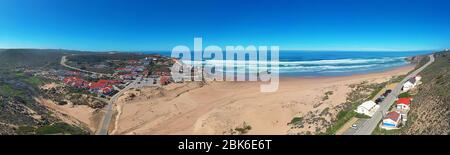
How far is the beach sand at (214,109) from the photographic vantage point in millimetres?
21230

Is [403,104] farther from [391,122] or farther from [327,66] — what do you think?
[327,66]

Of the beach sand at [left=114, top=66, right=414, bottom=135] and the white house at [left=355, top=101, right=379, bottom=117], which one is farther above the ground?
the white house at [left=355, top=101, right=379, bottom=117]

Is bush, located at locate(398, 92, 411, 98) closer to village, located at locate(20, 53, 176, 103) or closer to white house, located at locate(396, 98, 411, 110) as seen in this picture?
white house, located at locate(396, 98, 411, 110)

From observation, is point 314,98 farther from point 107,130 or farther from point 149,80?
point 149,80

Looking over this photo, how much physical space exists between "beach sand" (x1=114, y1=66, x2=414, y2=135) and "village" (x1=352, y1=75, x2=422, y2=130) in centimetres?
274

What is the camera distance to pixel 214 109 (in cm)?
2650

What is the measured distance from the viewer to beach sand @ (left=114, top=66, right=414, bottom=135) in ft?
69.7

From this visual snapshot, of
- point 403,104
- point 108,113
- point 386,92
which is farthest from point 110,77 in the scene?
point 403,104

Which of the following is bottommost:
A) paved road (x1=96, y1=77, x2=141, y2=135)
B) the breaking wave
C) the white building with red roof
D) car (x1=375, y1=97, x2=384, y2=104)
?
paved road (x1=96, y1=77, x2=141, y2=135)

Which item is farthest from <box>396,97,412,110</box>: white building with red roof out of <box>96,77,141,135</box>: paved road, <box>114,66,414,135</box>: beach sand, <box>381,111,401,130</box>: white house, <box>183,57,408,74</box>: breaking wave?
<box>183,57,408,74</box>: breaking wave

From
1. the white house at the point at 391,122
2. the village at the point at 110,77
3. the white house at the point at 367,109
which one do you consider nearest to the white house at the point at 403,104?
the white house at the point at 367,109

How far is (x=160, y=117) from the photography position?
25.5 metres
